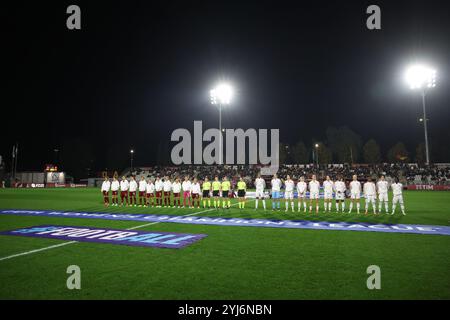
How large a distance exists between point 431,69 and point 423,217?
23.8m

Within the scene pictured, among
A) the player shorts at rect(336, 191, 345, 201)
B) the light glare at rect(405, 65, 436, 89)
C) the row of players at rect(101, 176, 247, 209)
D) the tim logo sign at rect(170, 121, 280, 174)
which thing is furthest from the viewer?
the tim logo sign at rect(170, 121, 280, 174)

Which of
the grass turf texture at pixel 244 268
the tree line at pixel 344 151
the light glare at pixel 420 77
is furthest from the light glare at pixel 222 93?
the tree line at pixel 344 151

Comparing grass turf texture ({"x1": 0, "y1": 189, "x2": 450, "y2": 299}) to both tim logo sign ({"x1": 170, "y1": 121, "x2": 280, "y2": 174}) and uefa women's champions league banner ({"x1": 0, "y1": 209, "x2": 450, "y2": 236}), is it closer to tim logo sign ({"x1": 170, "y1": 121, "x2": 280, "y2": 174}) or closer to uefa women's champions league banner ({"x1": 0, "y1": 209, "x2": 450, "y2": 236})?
uefa women's champions league banner ({"x1": 0, "y1": 209, "x2": 450, "y2": 236})

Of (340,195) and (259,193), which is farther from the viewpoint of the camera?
(259,193)

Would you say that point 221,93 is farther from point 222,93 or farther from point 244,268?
point 244,268

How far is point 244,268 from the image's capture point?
20.7 ft

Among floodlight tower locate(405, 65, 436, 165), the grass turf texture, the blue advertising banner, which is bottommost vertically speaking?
the grass turf texture

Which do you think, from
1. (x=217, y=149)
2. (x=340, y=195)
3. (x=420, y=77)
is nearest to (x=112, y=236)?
(x=340, y=195)

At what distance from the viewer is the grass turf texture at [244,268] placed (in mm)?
5004

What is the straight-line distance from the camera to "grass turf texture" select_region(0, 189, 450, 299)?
197 inches

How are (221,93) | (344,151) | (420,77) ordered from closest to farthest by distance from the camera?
(221,93) → (420,77) → (344,151)

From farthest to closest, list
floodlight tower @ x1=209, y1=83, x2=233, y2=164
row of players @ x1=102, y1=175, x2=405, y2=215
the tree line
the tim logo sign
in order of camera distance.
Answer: the tree line, the tim logo sign, floodlight tower @ x1=209, y1=83, x2=233, y2=164, row of players @ x1=102, y1=175, x2=405, y2=215

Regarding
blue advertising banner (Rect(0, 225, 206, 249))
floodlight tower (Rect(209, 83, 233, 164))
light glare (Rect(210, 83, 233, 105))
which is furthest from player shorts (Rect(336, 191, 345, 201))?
light glare (Rect(210, 83, 233, 105))

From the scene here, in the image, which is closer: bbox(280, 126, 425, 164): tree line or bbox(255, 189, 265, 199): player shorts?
bbox(255, 189, 265, 199): player shorts
